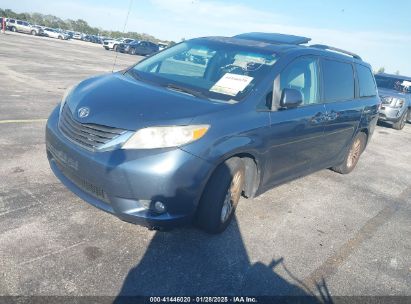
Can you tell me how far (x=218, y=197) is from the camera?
10.4ft

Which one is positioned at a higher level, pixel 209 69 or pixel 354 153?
pixel 209 69

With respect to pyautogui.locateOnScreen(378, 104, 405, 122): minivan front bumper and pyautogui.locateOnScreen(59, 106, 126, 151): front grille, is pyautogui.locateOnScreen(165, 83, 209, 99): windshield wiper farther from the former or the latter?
pyautogui.locateOnScreen(378, 104, 405, 122): minivan front bumper

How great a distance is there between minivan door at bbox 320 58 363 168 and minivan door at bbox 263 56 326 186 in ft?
0.65

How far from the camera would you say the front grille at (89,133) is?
2916mm

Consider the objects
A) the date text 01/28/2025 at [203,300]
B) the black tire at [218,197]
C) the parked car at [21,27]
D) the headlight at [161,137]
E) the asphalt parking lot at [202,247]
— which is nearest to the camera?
the date text 01/28/2025 at [203,300]

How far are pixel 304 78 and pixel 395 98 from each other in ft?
31.0

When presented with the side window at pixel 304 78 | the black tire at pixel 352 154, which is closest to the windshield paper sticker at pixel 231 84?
the side window at pixel 304 78

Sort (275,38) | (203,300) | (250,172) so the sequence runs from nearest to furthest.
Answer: (203,300)
(250,172)
(275,38)

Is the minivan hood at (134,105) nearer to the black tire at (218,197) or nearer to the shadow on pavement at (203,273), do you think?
the black tire at (218,197)

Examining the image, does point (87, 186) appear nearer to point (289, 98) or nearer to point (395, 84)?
point (289, 98)

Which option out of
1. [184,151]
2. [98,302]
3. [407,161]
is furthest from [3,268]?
[407,161]

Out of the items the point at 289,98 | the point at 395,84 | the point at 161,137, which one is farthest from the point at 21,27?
the point at 161,137

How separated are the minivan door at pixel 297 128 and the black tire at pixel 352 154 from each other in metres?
1.48

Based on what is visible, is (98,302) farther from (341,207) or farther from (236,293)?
(341,207)
